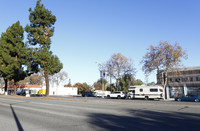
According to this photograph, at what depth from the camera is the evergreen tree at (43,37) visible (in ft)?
118

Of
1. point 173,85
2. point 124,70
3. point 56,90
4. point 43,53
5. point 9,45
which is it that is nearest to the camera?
point 43,53

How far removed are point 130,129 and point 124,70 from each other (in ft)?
159

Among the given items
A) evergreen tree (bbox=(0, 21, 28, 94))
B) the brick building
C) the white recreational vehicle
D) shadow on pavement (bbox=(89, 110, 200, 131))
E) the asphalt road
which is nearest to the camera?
shadow on pavement (bbox=(89, 110, 200, 131))

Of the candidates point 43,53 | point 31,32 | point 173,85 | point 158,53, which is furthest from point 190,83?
point 31,32

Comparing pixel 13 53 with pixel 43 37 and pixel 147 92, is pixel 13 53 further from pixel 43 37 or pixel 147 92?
pixel 147 92

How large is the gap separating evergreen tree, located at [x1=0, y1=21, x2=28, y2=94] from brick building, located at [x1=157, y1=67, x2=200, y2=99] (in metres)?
32.5

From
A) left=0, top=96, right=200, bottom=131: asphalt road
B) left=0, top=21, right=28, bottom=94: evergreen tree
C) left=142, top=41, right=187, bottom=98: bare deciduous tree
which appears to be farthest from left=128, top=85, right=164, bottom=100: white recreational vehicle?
left=0, top=21, right=28, bottom=94: evergreen tree

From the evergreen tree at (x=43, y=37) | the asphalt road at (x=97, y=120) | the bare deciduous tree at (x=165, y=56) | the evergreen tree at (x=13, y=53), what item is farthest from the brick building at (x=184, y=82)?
the evergreen tree at (x=13, y=53)

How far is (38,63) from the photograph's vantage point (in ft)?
121

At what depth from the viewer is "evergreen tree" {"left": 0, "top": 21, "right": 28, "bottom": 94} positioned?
4047cm

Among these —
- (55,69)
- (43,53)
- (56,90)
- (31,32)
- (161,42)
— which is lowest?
(56,90)

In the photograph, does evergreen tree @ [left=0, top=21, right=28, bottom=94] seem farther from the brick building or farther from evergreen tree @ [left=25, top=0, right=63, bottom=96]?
the brick building

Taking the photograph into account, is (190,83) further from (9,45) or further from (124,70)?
(9,45)

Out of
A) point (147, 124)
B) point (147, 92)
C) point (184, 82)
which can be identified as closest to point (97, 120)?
point (147, 124)
